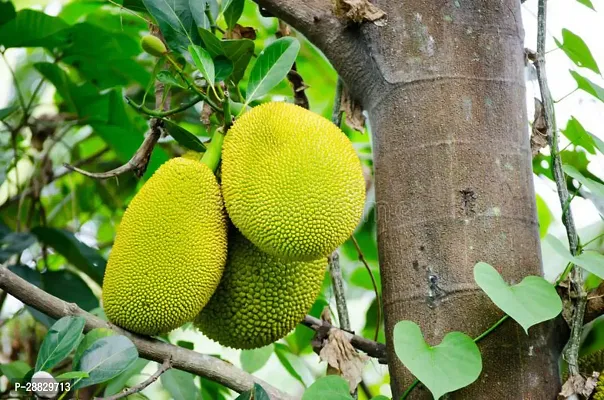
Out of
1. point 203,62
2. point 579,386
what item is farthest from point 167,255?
point 579,386

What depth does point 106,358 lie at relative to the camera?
0.69m

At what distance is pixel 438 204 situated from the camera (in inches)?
30.5

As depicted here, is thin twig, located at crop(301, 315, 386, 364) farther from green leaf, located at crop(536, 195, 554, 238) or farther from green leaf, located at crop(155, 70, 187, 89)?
green leaf, located at crop(536, 195, 554, 238)

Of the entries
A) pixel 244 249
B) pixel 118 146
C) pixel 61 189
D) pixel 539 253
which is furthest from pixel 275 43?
pixel 61 189

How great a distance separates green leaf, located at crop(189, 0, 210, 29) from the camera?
853mm

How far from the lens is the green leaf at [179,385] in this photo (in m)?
1.03

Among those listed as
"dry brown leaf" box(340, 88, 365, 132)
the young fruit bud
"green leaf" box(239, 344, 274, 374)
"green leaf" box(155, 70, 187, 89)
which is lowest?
"green leaf" box(239, 344, 274, 374)

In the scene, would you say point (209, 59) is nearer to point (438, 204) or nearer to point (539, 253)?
point (438, 204)

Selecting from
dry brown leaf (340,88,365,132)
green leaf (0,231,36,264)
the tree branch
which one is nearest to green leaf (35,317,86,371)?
the tree branch

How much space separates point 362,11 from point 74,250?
77cm

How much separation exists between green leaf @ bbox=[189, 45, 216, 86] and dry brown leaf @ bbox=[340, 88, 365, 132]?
0.20 metres

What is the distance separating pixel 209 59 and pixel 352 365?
368 millimetres

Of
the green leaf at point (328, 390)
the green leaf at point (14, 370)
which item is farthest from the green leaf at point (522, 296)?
the green leaf at point (14, 370)

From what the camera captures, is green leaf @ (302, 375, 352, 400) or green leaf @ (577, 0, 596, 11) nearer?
green leaf @ (302, 375, 352, 400)
